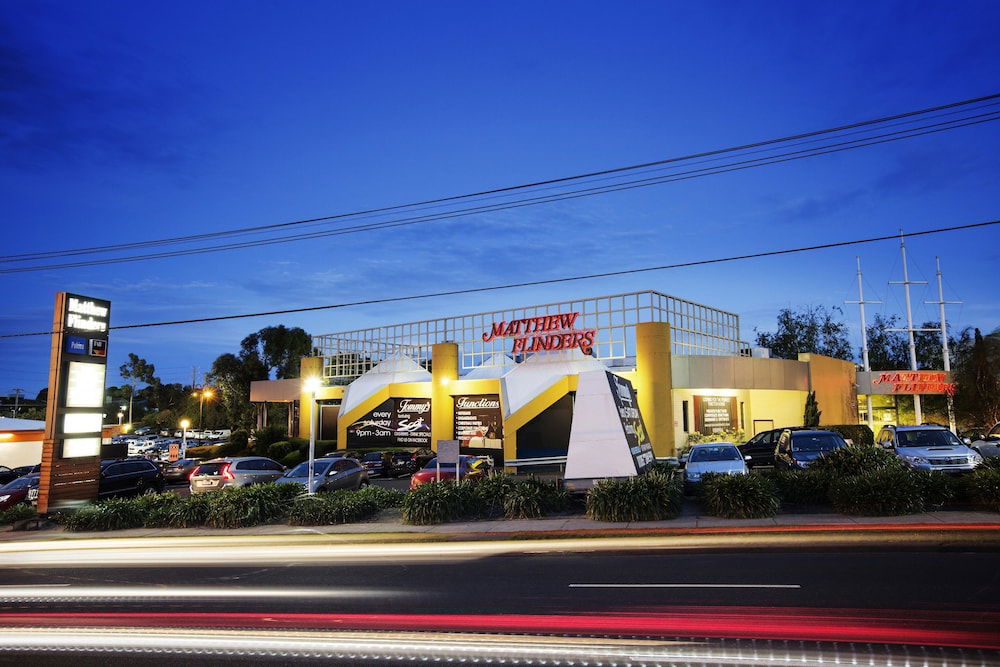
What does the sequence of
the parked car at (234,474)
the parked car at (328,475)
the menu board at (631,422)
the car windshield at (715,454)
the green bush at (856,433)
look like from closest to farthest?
the menu board at (631,422) < the car windshield at (715,454) < the parked car at (328,475) < the parked car at (234,474) < the green bush at (856,433)

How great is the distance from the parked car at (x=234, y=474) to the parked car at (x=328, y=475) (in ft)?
6.17

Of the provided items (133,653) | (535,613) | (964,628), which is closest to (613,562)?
(535,613)

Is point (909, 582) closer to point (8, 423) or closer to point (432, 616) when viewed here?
point (432, 616)

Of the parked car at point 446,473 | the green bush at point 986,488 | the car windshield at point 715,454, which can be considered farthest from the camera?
the parked car at point 446,473

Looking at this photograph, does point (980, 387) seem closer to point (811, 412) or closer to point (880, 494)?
point (811, 412)

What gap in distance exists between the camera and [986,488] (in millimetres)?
13984

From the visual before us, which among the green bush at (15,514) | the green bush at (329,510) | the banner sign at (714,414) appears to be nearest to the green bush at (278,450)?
the green bush at (15,514)

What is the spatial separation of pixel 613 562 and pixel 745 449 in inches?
626

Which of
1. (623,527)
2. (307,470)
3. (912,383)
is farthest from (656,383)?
(912,383)

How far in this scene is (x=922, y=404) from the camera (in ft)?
153

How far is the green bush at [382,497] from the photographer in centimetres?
1861

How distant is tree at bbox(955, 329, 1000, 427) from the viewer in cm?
3656

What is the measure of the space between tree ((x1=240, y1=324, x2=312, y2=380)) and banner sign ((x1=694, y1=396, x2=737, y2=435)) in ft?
150

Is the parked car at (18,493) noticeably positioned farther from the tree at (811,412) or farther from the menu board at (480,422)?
the tree at (811,412)
